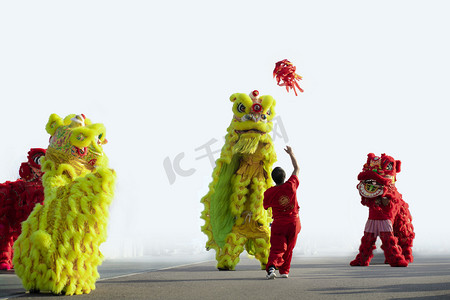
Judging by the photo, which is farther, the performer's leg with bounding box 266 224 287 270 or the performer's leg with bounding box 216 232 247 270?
the performer's leg with bounding box 216 232 247 270

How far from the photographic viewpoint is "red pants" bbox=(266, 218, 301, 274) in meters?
8.46

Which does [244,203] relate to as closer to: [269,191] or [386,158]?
[269,191]

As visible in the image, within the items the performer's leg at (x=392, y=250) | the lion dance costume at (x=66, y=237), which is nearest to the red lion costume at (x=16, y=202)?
the lion dance costume at (x=66, y=237)

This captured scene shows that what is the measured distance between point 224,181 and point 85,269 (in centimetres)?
485

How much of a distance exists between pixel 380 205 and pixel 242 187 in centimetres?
372

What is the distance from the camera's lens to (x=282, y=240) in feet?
27.9

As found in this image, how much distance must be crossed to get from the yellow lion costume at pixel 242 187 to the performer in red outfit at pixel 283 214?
1941 millimetres

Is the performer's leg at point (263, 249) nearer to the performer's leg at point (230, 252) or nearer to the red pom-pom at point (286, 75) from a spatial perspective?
the performer's leg at point (230, 252)

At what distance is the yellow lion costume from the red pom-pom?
685 mm

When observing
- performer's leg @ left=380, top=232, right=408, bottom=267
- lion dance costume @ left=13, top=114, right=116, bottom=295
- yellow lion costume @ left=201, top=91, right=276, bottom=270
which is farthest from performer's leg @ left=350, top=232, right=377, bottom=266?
lion dance costume @ left=13, top=114, right=116, bottom=295

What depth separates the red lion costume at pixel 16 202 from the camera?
35.6ft

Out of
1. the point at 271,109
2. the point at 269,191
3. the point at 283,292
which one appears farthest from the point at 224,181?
the point at 283,292

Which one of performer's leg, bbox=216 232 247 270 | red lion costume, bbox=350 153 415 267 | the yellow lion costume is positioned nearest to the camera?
performer's leg, bbox=216 232 247 270

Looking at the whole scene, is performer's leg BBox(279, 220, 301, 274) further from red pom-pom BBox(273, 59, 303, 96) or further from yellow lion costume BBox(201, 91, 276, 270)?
red pom-pom BBox(273, 59, 303, 96)
